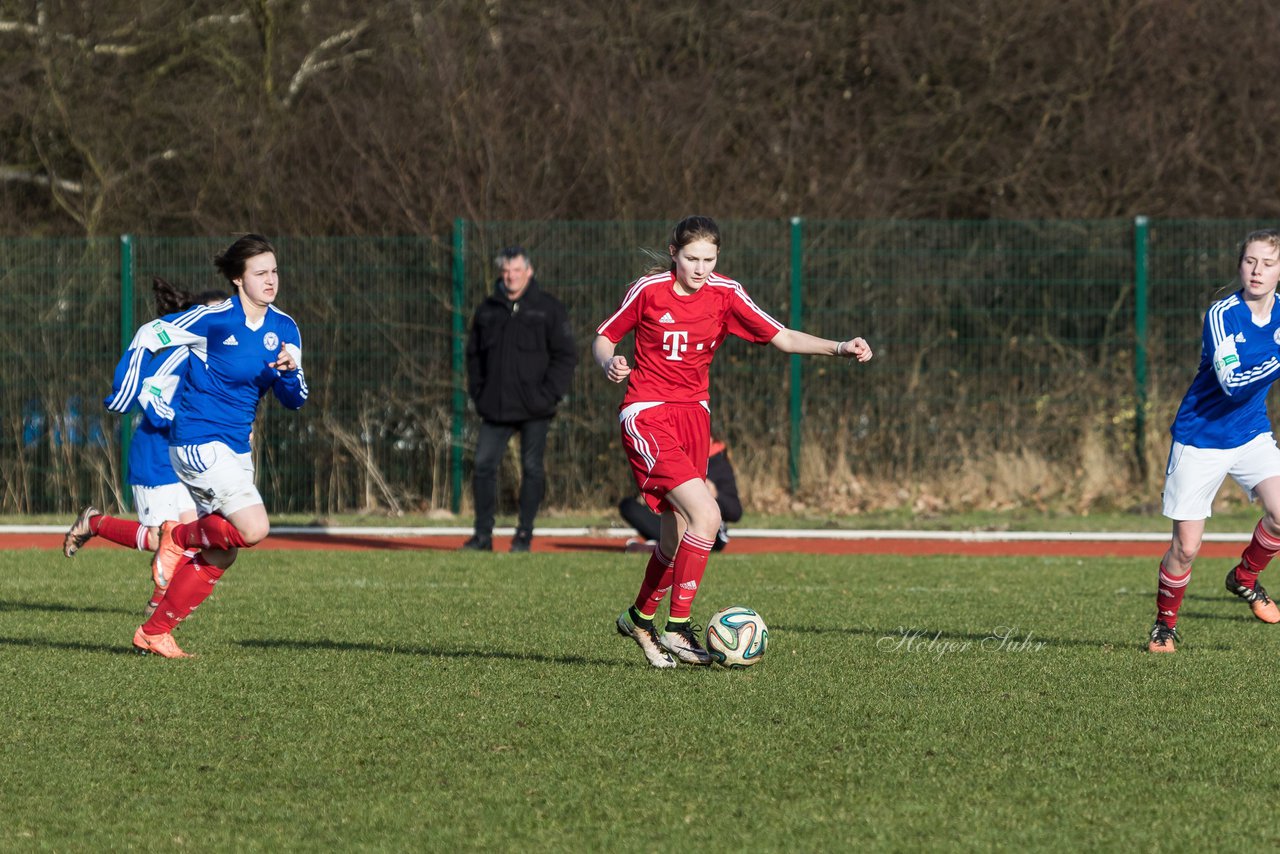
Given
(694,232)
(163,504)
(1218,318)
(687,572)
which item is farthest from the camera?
(163,504)

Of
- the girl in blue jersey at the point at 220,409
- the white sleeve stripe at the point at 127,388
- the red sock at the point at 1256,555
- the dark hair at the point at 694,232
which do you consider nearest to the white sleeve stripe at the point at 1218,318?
the red sock at the point at 1256,555

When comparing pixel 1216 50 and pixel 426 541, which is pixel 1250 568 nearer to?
pixel 426 541

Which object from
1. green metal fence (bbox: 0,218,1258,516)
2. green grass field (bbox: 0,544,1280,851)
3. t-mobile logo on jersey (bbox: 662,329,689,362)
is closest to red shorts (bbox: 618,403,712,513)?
t-mobile logo on jersey (bbox: 662,329,689,362)

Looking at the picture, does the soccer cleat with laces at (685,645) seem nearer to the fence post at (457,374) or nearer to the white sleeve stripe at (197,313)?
the white sleeve stripe at (197,313)

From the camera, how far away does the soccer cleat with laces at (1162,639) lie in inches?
314

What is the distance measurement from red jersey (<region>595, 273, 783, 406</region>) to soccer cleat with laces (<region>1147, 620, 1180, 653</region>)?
234cm

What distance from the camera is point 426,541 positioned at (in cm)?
1413

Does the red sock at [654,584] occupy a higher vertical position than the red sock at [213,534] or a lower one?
lower

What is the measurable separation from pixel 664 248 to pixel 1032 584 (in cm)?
668

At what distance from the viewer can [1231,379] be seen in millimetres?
7562

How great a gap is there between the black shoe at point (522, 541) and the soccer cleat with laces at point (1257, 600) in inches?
218

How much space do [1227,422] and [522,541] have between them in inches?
247

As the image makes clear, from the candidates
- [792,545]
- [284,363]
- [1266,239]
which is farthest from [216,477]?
[792,545]

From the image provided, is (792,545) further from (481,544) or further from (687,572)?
(687,572)
